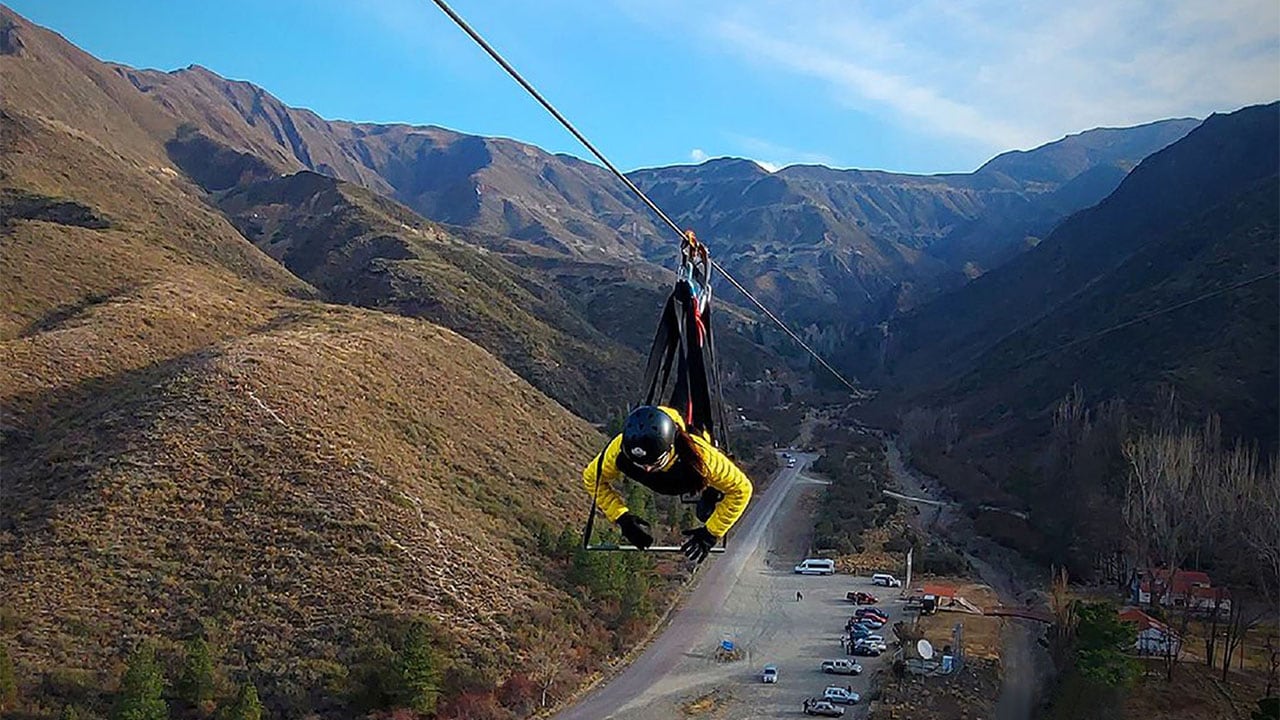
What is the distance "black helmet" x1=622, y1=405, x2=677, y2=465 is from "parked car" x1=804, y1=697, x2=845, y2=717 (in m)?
23.1

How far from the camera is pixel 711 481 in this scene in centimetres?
583

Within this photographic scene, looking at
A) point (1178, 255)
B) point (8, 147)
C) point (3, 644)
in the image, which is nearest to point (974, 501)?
point (1178, 255)

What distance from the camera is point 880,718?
2477 centimetres

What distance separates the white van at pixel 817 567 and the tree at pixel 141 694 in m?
29.9

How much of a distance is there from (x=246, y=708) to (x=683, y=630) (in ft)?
56.7

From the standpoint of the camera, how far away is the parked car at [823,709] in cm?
2553

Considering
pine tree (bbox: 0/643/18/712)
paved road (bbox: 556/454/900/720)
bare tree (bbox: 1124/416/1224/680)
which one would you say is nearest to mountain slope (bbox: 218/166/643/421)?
paved road (bbox: 556/454/900/720)

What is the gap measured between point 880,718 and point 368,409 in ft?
79.9

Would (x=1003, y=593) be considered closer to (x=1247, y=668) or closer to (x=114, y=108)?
(x=1247, y=668)

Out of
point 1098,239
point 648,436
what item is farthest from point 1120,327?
point 648,436

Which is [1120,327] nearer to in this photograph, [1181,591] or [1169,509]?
[1169,509]

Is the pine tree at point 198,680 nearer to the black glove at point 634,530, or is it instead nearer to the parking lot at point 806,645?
the parking lot at point 806,645

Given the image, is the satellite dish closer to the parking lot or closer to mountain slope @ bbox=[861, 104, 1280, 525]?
the parking lot

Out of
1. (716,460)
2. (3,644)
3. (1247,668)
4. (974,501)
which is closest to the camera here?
(716,460)
